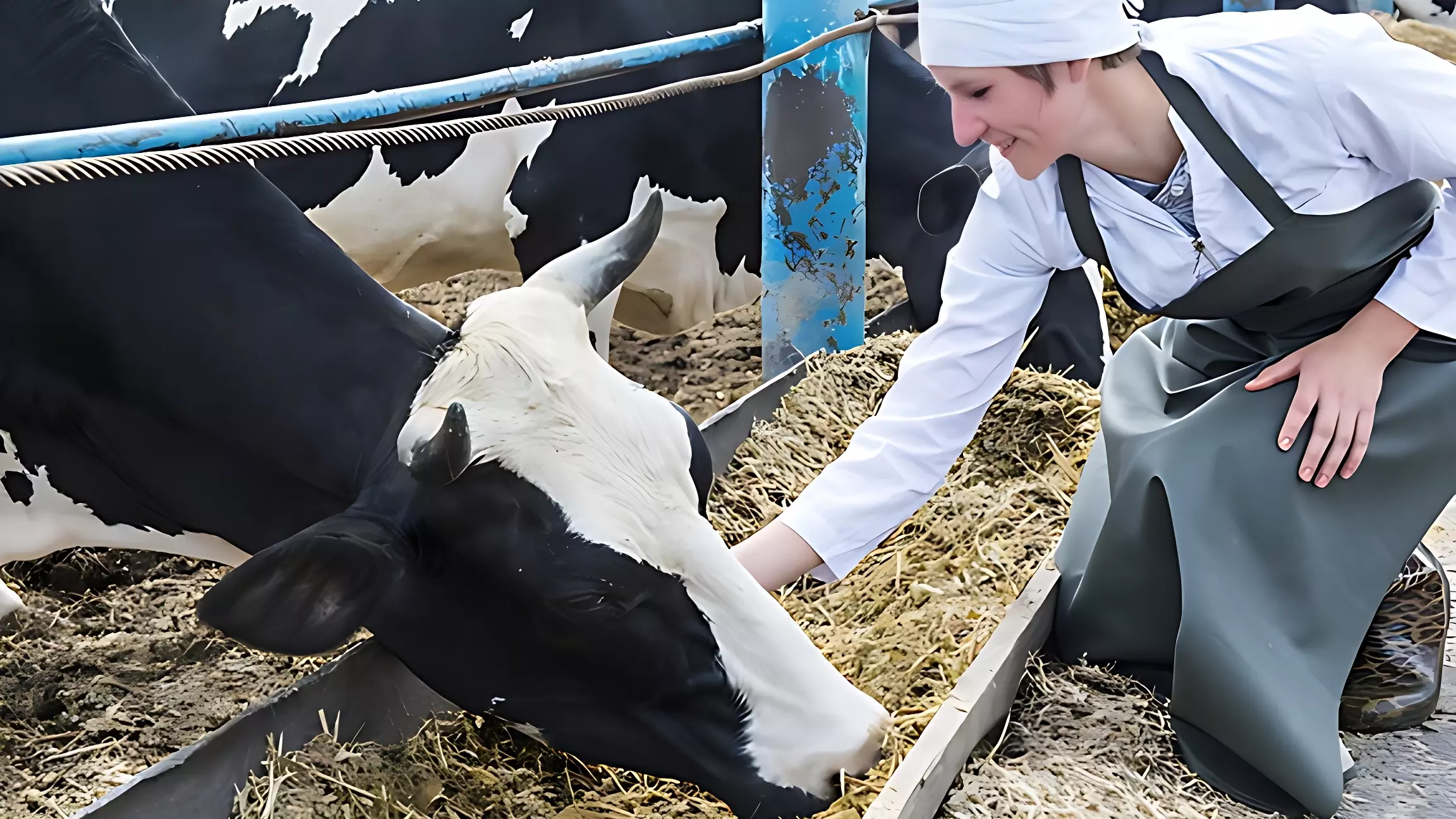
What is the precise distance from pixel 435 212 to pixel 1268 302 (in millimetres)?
2382

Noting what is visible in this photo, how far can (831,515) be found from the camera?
1.83 metres

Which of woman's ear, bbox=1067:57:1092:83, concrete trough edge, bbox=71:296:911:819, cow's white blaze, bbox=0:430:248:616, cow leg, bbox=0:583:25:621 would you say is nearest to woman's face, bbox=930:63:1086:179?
woman's ear, bbox=1067:57:1092:83

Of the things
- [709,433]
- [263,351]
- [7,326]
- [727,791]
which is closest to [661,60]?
[709,433]

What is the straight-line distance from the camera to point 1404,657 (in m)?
1.76

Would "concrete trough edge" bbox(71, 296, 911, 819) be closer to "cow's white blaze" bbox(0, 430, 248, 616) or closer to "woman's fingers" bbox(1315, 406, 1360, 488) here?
"cow's white blaze" bbox(0, 430, 248, 616)

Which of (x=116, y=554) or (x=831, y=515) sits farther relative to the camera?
(x=116, y=554)

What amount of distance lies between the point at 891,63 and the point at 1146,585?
7.66ft

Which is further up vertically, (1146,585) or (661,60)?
(661,60)

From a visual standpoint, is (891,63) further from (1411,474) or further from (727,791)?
(727,791)

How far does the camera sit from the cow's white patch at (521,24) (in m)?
3.40

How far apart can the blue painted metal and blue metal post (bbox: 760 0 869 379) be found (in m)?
0.86

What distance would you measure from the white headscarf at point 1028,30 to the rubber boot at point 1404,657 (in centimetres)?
86

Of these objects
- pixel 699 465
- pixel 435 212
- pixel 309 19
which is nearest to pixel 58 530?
pixel 699 465

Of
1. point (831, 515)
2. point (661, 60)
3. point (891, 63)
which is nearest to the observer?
point (831, 515)
